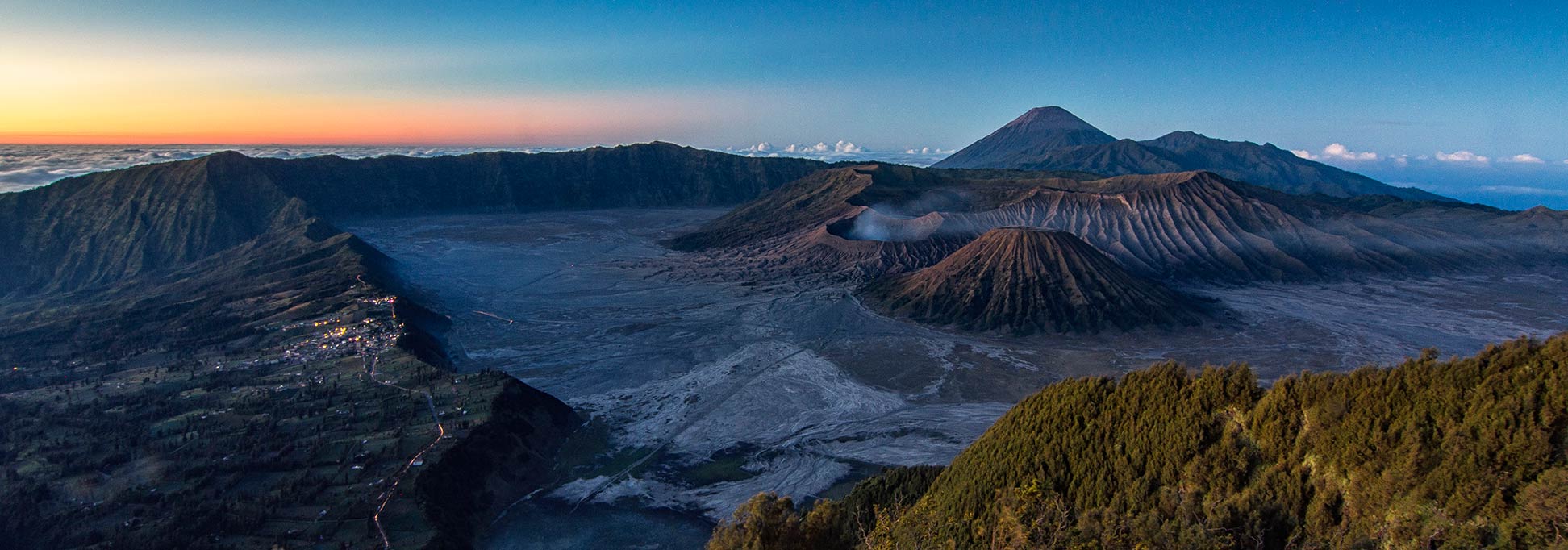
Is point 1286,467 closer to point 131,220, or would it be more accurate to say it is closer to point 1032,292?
point 1032,292

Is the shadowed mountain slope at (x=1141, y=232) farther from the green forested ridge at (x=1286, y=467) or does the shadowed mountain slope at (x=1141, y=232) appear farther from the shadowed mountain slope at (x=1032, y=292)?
the green forested ridge at (x=1286, y=467)

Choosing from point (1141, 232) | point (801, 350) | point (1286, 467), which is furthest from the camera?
point (1141, 232)

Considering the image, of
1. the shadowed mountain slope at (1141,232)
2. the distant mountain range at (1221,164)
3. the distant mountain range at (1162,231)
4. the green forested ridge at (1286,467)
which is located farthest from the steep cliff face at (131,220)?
the distant mountain range at (1221,164)

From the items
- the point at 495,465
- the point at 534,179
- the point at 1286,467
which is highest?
the point at 534,179

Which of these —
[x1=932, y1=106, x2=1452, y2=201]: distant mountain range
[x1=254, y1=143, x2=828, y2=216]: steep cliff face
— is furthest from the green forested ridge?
[x1=932, y1=106, x2=1452, y2=201]: distant mountain range

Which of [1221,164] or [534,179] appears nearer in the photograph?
[534,179]

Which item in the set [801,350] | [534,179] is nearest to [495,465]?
[801,350]

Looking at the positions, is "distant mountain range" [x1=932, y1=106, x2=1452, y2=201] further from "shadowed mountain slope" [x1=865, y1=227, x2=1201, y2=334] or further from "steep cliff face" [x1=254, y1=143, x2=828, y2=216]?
"shadowed mountain slope" [x1=865, y1=227, x2=1201, y2=334]
